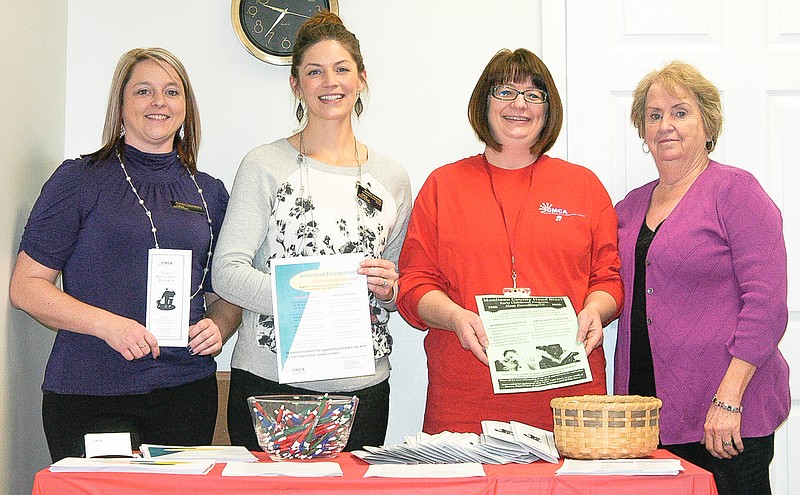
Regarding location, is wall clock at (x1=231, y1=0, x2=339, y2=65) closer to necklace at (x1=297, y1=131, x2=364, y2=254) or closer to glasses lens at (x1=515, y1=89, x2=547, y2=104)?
necklace at (x1=297, y1=131, x2=364, y2=254)

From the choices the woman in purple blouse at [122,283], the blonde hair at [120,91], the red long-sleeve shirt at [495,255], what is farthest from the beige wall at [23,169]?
Answer: the red long-sleeve shirt at [495,255]

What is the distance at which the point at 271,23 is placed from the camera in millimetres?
3158

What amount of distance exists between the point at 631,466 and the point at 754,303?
80cm

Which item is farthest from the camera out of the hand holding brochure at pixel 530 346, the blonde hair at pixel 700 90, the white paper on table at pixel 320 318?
the blonde hair at pixel 700 90

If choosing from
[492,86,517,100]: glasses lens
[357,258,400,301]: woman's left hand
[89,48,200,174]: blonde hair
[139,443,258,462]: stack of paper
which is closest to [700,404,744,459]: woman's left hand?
[357,258,400,301]: woman's left hand

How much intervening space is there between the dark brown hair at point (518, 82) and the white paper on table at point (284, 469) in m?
1.18

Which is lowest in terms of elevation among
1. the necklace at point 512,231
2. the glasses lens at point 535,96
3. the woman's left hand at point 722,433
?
the woman's left hand at point 722,433

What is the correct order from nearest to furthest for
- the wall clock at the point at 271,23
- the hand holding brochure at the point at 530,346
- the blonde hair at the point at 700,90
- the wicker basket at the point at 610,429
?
1. the wicker basket at the point at 610,429
2. the hand holding brochure at the point at 530,346
3. the blonde hair at the point at 700,90
4. the wall clock at the point at 271,23

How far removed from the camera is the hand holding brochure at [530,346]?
6.53 ft

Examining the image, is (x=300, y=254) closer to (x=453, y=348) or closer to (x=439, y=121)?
(x=453, y=348)

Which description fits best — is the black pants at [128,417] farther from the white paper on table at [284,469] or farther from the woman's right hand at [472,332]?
the woman's right hand at [472,332]

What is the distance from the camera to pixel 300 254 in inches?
95.0

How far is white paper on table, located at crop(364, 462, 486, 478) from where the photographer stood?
167 cm

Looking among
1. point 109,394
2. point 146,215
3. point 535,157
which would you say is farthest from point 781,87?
point 109,394
